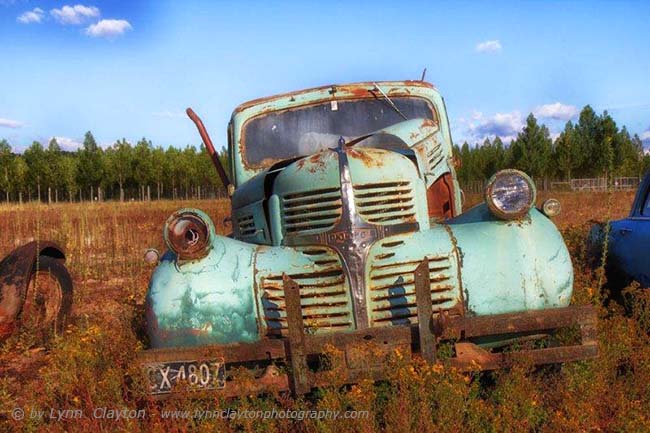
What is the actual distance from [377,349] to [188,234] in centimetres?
137

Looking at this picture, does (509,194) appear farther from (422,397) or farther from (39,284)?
(39,284)

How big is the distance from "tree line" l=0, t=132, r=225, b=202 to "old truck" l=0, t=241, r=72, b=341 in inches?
1813

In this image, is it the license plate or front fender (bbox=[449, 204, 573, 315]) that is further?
front fender (bbox=[449, 204, 573, 315])

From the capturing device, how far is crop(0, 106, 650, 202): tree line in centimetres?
5019

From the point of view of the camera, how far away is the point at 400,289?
344 cm

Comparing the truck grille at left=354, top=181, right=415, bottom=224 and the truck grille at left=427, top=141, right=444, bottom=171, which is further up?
the truck grille at left=427, top=141, right=444, bottom=171

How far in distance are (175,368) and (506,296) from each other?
192cm

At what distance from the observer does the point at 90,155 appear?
54.8 metres

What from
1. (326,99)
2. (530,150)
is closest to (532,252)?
(326,99)

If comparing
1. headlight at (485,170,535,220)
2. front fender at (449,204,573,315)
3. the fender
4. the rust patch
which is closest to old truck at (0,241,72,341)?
the fender

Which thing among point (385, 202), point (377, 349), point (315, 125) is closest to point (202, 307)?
point (377, 349)

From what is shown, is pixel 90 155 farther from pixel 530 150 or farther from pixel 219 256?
pixel 219 256

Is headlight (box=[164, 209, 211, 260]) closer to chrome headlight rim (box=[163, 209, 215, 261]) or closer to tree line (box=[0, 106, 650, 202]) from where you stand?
chrome headlight rim (box=[163, 209, 215, 261])

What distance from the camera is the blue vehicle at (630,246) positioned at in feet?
17.4
